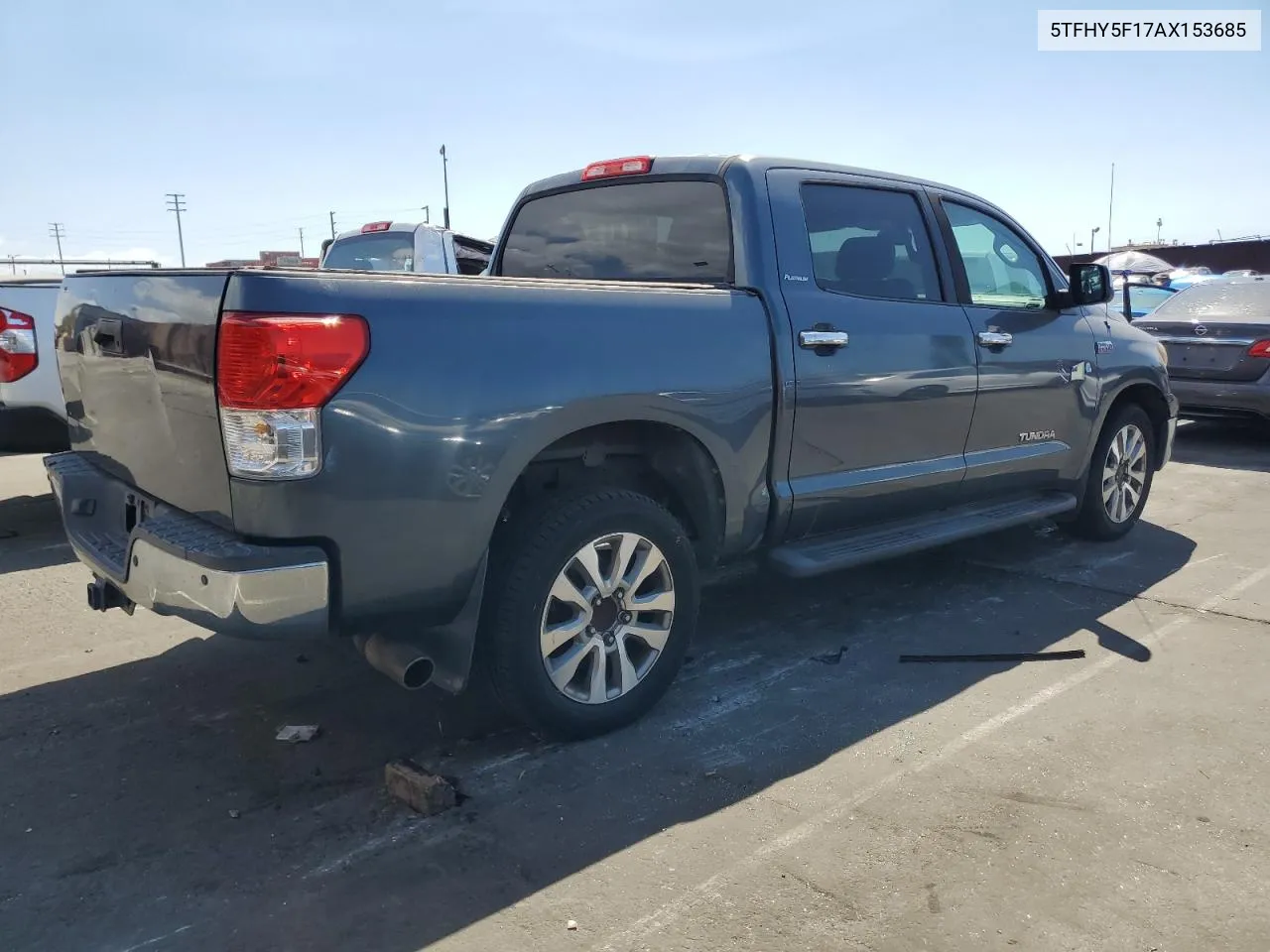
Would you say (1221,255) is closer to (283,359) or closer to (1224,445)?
(1224,445)

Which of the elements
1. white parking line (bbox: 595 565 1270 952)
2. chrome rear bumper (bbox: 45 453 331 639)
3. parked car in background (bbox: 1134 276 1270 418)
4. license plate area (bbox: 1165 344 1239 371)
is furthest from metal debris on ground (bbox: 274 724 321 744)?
license plate area (bbox: 1165 344 1239 371)

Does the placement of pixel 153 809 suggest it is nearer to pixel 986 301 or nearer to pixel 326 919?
pixel 326 919

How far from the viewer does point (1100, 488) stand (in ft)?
18.5

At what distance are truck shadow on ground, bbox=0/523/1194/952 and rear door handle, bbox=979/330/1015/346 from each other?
1.23 meters

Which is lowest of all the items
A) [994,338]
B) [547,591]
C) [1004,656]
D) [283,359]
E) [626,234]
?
[1004,656]

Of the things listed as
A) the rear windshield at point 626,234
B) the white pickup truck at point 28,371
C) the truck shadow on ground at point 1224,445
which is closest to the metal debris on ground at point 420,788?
the rear windshield at point 626,234

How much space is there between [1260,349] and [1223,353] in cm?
28

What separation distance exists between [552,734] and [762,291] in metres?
1.74

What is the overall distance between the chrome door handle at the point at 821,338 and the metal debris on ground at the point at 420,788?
1990 mm

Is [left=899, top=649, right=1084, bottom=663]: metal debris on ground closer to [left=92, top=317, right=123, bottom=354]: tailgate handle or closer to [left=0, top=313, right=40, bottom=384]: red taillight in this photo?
[left=92, top=317, right=123, bottom=354]: tailgate handle

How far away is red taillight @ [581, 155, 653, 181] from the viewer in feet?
13.8

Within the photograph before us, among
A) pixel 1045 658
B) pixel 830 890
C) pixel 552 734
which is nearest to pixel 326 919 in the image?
pixel 552 734

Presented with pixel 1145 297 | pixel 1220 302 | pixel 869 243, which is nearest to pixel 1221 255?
pixel 1145 297

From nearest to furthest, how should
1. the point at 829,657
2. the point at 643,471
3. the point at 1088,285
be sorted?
the point at 643,471, the point at 829,657, the point at 1088,285
